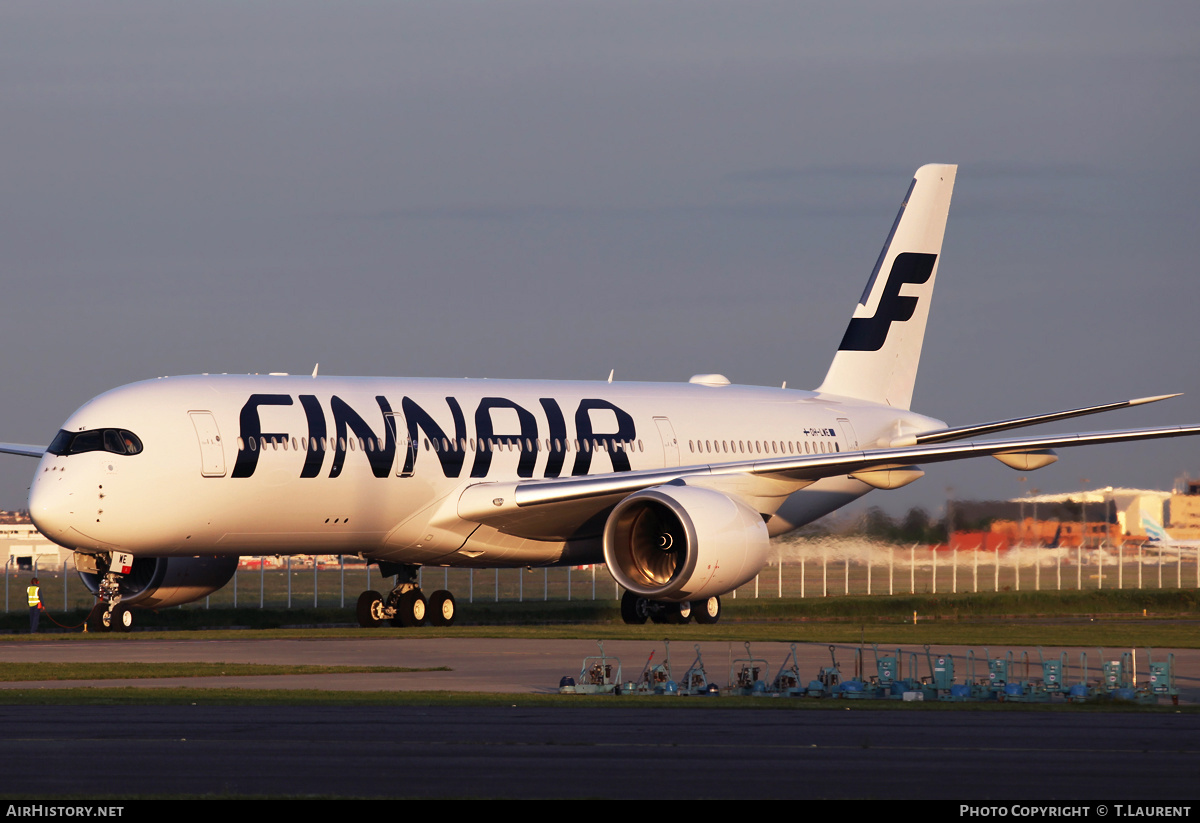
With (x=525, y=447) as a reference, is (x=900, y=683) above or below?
below

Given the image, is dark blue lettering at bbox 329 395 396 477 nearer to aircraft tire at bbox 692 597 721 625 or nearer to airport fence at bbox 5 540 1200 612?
airport fence at bbox 5 540 1200 612

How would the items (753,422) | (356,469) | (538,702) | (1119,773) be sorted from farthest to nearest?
(753,422)
(356,469)
(538,702)
(1119,773)

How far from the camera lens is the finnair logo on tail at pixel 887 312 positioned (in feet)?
126

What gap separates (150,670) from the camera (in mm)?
20312

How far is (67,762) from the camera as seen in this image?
456 inches

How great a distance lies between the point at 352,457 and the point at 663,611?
7.17 m

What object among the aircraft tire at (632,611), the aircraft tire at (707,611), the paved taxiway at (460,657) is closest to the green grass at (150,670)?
the paved taxiway at (460,657)

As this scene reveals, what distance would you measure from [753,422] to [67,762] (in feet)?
81.2

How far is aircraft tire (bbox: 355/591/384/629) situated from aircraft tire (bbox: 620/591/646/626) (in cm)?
447

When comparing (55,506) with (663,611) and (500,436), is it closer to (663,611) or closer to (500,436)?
(500,436)

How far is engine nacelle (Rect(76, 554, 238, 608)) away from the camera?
30344mm

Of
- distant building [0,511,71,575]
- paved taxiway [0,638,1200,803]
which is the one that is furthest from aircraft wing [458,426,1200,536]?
distant building [0,511,71,575]

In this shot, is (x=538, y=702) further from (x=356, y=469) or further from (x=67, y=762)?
(x=356, y=469)
